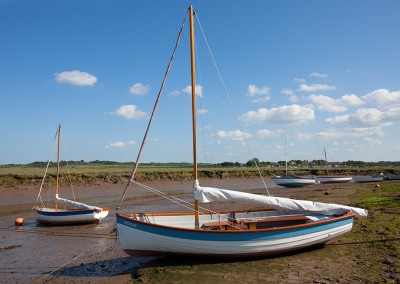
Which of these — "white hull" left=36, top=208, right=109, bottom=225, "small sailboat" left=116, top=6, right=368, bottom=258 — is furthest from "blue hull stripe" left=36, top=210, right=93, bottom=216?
"small sailboat" left=116, top=6, right=368, bottom=258

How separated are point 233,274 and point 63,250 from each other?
8.52m

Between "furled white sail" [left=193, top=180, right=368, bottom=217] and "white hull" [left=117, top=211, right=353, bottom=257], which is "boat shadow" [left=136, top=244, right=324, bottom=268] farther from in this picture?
"furled white sail" [left=193, top=180, right=368, bottom=217]

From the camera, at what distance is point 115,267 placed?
1240 centimetres

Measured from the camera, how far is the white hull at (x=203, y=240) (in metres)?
11.2

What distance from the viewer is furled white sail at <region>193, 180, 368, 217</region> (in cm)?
1250

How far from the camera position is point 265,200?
1302 centimetres

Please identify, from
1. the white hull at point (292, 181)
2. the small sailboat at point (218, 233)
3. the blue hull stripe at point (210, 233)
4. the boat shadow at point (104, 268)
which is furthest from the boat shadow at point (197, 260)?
the white hull at point (292, 181)

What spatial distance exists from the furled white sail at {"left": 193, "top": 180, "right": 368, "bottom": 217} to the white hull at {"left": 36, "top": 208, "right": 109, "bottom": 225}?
11757 mm

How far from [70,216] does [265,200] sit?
46.9 ft

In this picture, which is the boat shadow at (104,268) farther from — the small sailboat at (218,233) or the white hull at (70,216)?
the white hull at (70,216)

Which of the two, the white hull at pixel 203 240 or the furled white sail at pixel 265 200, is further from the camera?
the furled white sail at pixel 265 200

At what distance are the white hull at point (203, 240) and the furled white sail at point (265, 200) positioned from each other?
138cm

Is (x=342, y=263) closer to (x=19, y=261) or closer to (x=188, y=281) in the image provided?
(x=188, y=281)

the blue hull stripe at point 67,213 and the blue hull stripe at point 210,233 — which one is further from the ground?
the blue hull stripe at point 210,233
